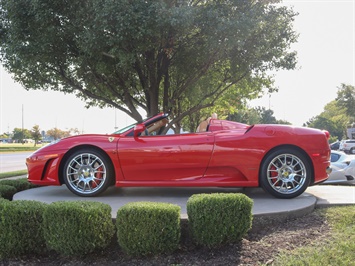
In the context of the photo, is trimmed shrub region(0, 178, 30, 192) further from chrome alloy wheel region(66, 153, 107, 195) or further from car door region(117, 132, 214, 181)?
car door region(117, 132, 214, 181)

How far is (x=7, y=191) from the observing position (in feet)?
18.1

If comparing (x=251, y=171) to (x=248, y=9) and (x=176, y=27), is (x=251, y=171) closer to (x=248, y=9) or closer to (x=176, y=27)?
(x=176, y=27)

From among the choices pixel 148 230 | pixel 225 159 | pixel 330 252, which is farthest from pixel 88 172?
pixel 330 252

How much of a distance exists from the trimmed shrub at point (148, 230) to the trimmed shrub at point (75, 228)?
20cm

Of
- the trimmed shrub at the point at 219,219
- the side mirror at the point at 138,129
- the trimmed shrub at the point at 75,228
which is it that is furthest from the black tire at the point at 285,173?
the trimmed shrub at the point at 75,228

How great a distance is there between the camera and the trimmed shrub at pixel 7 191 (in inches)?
211

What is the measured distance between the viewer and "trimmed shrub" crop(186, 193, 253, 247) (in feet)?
11.1

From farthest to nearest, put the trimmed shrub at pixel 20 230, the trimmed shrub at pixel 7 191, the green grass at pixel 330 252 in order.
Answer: the trimmed shrub at pixel 7 191, the trimmed shrub at pixel 20 230, the green grass at pixel 330 252

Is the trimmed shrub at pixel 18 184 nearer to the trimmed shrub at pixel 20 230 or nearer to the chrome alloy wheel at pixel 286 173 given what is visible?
the trimmed shrub at pixel 20 230

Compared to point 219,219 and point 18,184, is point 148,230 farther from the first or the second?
point 18,184

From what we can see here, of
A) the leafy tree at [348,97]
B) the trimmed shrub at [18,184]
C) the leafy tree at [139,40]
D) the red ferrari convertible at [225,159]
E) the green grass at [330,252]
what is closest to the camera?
the green grass at [330,252]

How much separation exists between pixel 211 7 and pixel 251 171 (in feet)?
18.2

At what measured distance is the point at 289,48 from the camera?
12.0 metres

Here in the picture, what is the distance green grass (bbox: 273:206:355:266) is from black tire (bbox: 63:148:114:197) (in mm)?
2753
